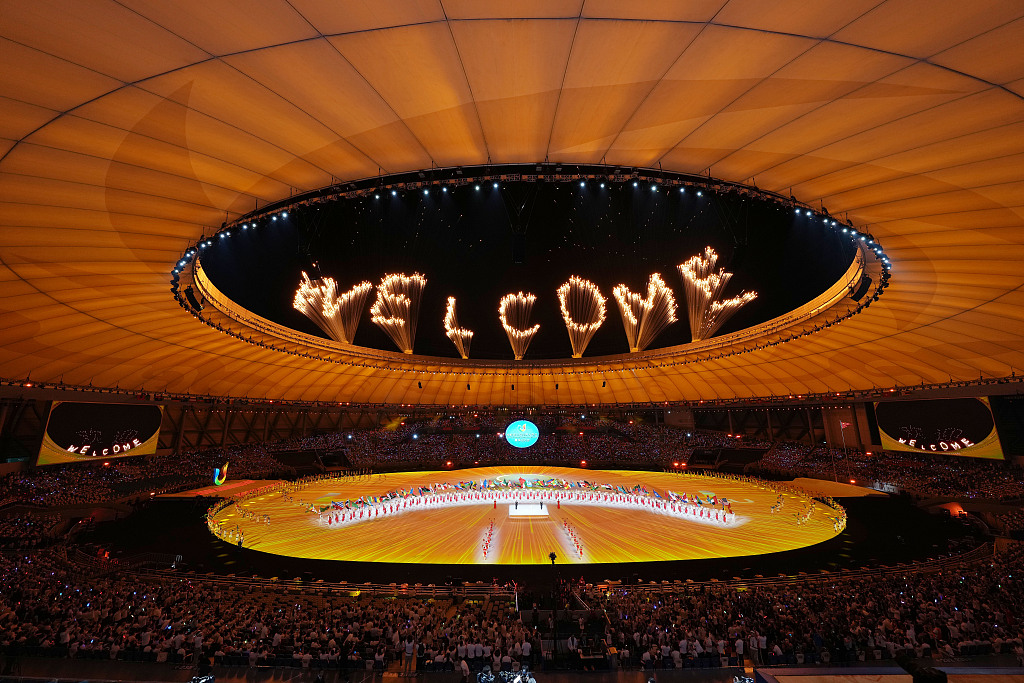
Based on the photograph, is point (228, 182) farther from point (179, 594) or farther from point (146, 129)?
point (179, 594)

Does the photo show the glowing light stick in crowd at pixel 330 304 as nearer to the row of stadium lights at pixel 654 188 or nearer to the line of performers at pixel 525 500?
the row of stadium lights at pixel 654 188

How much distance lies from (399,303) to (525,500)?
19213mm

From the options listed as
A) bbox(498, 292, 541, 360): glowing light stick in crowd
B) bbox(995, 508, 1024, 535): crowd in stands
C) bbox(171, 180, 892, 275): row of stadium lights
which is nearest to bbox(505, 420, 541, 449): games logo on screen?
bbox(498, 292, 541, 360): glowing light stick in crowd

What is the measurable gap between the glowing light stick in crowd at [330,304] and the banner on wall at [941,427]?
4708 centimetres

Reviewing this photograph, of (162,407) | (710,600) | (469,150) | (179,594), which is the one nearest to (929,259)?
(710,600)

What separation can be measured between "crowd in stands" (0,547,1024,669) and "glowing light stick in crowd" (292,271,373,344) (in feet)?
47.8

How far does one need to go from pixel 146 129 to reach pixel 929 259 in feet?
86.4

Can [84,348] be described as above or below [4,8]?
below

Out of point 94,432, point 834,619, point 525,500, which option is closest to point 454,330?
point 525,500

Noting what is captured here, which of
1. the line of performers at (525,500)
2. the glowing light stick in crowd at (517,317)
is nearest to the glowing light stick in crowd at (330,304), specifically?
the line of performers at (525,500)

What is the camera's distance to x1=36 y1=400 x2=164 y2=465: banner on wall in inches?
1323

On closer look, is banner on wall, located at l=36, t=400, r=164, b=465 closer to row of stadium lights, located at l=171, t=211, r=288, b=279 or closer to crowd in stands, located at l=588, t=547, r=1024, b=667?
row of stadium lights, located at l=171, t=211, r=288, b=279

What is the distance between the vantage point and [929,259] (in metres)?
17.5

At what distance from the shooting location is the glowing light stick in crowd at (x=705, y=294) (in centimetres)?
2489
